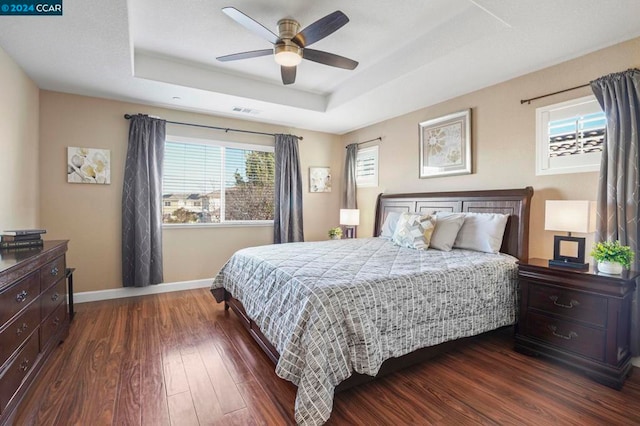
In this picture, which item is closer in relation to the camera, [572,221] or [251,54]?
[572,221]

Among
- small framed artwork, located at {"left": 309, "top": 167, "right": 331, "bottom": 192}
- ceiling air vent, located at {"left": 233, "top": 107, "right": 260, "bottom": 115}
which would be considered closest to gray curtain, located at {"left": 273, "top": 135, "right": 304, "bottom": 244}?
small framed artwork, located at {"left": 309, "top": 167, "right": 331, "bottom": 192}

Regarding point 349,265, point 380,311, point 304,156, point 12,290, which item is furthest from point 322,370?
point 304,156

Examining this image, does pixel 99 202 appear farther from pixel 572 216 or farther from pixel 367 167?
pixel 572 216

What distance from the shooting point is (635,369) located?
228 centimetres

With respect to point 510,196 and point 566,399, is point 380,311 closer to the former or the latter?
point 566,399

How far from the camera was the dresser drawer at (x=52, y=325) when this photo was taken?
6.96ft

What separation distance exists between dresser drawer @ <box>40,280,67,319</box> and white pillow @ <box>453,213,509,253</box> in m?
3.58

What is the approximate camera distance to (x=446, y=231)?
319 centimetres

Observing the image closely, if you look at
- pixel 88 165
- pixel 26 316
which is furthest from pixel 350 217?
pixel 26 316

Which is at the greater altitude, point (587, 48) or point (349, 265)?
point (587, 48)

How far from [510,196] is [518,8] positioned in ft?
5.50

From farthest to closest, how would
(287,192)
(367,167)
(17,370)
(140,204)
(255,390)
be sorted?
(367,167), (287,192), (140,204), (255,390), (17,370)

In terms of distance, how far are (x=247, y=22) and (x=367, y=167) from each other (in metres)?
3.29

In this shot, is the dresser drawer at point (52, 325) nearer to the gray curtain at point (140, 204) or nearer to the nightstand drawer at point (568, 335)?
the gray curtain at point (140, 204)
